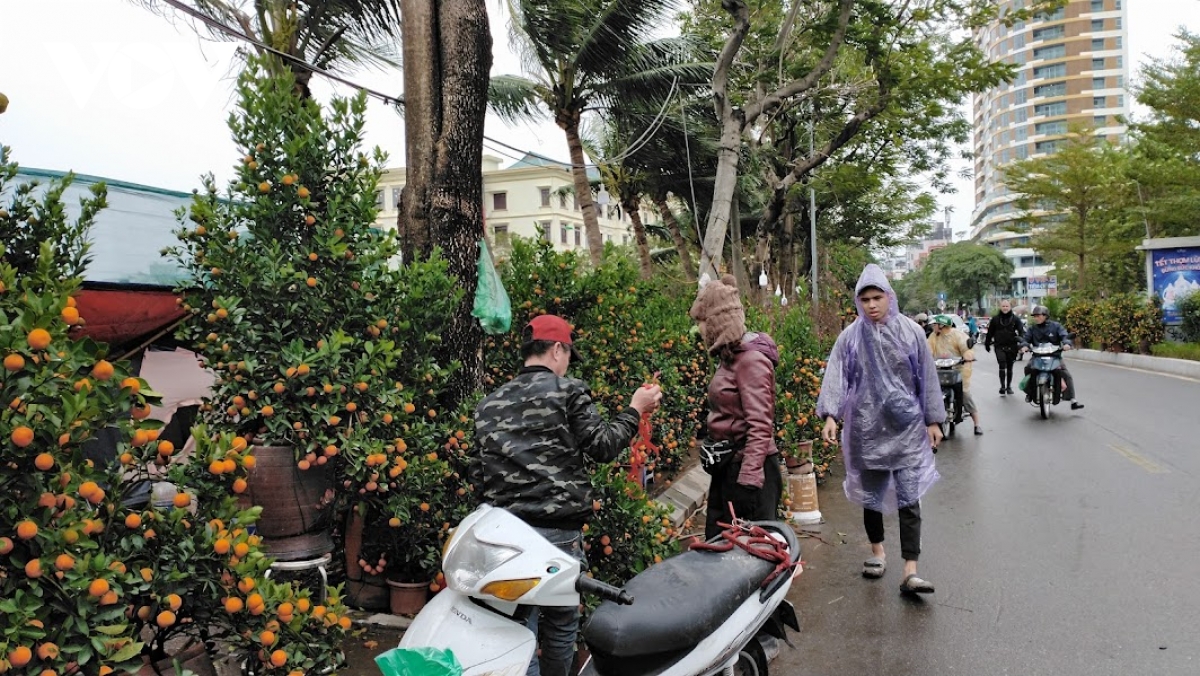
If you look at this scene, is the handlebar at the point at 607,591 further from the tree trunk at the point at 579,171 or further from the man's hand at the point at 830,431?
the tree trunk at the point at 579,171

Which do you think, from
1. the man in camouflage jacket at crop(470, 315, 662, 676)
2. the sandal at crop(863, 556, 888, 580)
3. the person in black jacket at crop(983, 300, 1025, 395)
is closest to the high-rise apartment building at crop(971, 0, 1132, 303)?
the person in black jacket at crop(983, 300, 1025, 395)

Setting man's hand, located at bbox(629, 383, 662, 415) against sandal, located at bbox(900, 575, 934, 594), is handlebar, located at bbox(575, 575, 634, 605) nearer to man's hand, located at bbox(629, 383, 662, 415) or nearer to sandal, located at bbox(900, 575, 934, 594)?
man's hand, located at bbox(629, 383, 662, 415)

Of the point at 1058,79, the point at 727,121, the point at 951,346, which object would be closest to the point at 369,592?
the point at 951,346

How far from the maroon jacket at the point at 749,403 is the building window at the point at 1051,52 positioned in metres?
98.7

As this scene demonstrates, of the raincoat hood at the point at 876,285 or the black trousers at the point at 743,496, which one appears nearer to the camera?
the black trousers at the point at 743,496

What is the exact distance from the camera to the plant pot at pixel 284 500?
3.15 metres

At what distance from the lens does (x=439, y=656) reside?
2410 mm

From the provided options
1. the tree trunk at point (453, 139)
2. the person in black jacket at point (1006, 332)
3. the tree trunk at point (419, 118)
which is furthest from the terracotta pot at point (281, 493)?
the person in black jacket at point (1006, 332)

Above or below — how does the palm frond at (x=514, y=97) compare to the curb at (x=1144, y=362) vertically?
above

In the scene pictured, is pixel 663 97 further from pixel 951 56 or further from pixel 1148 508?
pixel 1148 508

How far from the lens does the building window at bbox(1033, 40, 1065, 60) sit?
8450 centimetres

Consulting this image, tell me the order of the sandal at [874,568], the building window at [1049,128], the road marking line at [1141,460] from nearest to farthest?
the sandal at [874,568] → the road marking line at [1141,460] → the building window at [1049,128]

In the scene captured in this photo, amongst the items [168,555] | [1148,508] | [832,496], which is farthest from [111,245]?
[1148,508]

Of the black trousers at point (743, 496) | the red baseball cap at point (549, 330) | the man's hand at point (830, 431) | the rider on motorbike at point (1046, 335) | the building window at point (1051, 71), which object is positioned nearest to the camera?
the red baseball cap at point (549, 330)
